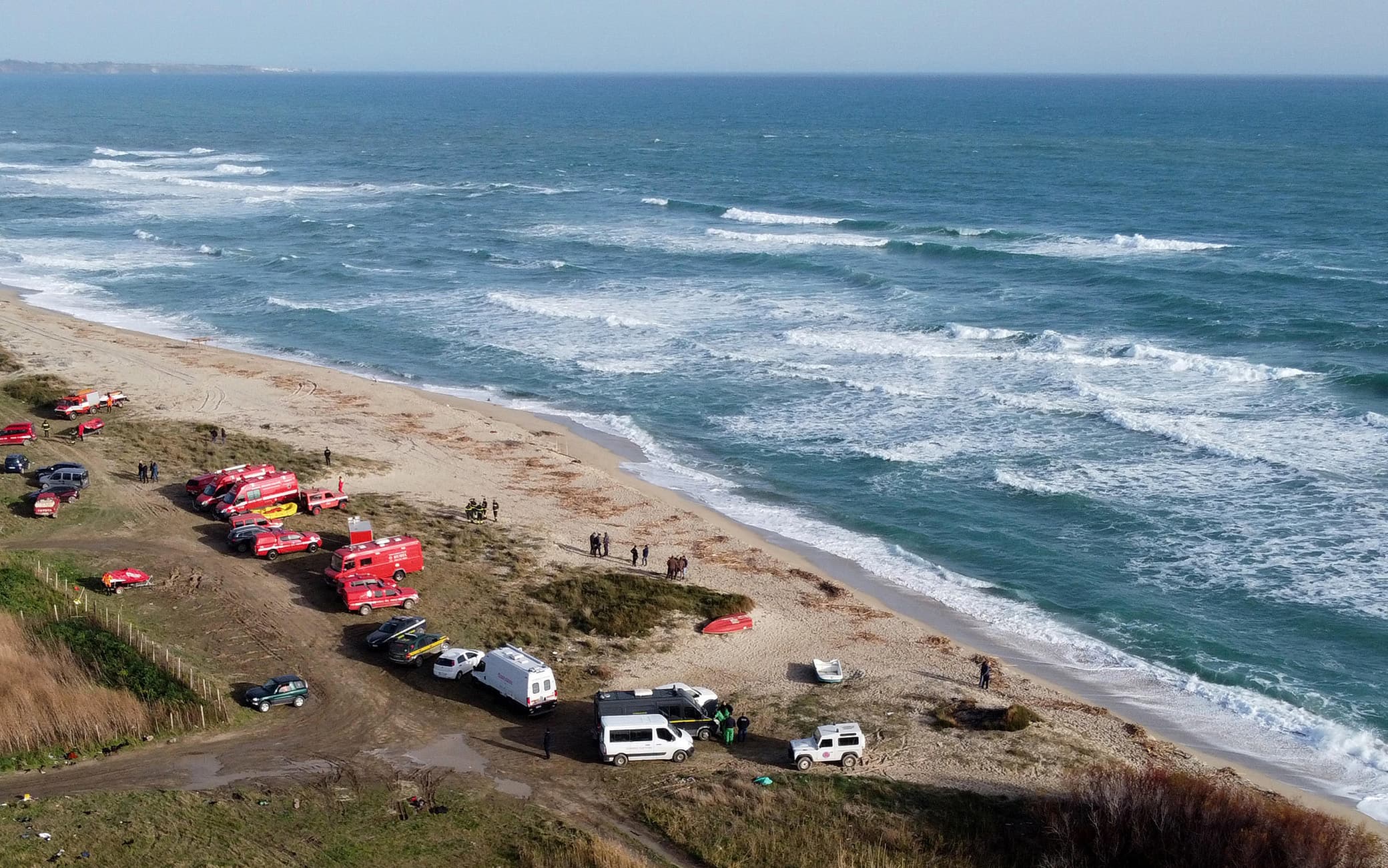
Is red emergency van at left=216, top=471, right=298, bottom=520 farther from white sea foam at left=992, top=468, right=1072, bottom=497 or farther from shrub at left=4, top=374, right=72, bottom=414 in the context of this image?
white sea foam at left=992, top=468, right=1072, bottom=497

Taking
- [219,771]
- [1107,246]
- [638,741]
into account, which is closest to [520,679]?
[638,741]

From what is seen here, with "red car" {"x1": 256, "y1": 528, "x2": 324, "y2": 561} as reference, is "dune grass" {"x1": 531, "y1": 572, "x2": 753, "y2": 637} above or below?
below

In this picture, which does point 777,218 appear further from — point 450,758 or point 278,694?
point 450,758

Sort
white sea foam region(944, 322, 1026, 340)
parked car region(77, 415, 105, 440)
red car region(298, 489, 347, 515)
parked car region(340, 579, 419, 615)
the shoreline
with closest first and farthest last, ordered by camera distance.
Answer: the shoreline → parked car region(340, 579, 419, 615) → red car region(298, 489, 347, 515) → parked car region(77, 415, 105, 440) → white sea foam region(944, 322, 1026, 340)

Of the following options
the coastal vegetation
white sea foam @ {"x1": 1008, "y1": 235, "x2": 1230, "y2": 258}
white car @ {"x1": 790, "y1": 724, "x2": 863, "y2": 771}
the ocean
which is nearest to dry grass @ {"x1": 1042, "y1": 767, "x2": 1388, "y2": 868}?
white car @ {"x1": 790, "y1": 724, "x2": 863, "y2": 771}

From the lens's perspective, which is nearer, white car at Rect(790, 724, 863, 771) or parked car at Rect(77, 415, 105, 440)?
white car at Rect(790, 724, 863, 771)

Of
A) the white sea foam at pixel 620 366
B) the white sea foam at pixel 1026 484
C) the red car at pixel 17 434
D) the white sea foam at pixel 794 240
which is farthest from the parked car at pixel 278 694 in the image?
the white sea foam at pixel 794 240
